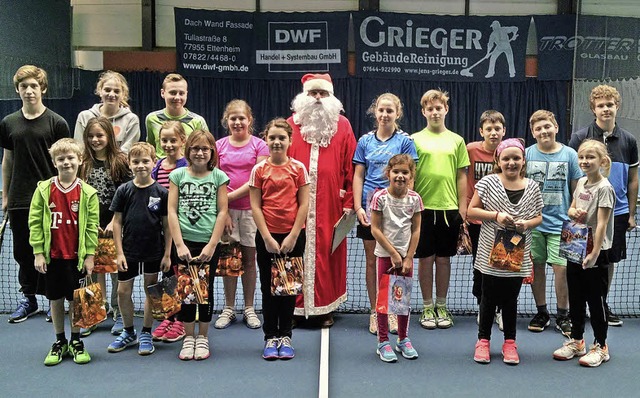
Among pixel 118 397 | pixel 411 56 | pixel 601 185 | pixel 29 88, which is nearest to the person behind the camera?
pixel 118 397

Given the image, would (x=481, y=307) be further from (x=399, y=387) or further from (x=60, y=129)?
(x=60, y=129)

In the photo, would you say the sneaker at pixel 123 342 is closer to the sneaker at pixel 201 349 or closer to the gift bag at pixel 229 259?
the sneaker at pixel 201 349

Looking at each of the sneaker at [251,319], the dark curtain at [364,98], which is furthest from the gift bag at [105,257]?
the dark curtain at [364,98]

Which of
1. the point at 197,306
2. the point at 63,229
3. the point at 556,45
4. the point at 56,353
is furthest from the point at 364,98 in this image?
the point at 56,353

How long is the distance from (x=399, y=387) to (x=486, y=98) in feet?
37.8

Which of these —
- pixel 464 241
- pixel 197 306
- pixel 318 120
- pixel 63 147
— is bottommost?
pixel 197 306

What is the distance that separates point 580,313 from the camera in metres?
4.19

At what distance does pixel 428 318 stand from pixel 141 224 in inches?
85.1

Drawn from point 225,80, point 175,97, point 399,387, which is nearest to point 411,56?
point 225,80

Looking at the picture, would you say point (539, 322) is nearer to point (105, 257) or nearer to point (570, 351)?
point (570, 351)

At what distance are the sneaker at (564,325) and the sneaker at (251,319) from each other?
2129mm

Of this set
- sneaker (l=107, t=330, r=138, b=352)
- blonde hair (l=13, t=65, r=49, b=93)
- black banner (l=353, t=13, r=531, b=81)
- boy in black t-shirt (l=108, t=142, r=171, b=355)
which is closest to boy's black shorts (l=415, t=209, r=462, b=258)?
boy in black t-shirt (l=108, t=142, r=171, b=355)

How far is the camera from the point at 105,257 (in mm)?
4566

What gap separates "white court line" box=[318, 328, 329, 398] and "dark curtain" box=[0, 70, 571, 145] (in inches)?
400
